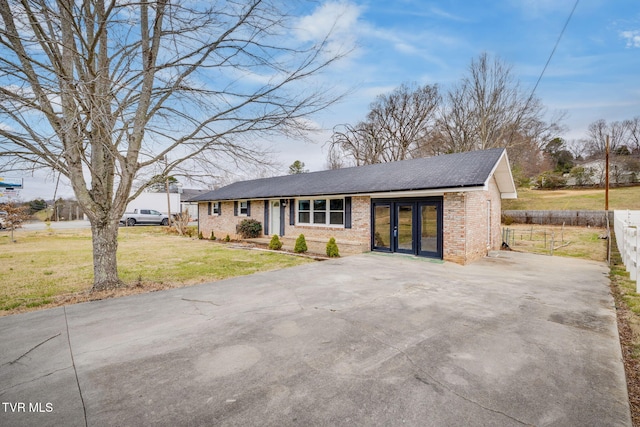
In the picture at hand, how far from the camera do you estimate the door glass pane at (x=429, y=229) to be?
1012 cm

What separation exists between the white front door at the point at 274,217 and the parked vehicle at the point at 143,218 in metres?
19.1

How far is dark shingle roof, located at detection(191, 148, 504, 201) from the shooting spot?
31.9 ft

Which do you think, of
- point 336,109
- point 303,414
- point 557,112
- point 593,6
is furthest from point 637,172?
point 303,414

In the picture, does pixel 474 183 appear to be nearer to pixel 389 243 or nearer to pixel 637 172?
pixel 389 243

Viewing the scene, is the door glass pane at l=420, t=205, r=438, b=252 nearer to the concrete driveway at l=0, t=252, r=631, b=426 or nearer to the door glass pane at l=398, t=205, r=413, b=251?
the door glass pane at l=398, t=205, r=413, b=251

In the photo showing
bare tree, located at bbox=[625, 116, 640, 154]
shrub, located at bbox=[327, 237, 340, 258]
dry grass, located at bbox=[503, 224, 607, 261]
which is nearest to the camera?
shrub, located at bbox=[327, 237, 340, 258]

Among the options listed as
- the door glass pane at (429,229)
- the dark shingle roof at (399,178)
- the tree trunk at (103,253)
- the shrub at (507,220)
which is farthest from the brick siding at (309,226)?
the shrub at (507,220)

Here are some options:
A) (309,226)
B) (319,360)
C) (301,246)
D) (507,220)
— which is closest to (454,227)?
(301,246)

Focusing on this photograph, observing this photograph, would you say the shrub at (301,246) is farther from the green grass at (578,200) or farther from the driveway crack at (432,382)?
the green grass at (578,200)

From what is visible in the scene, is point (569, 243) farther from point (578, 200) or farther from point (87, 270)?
point (87, 270)

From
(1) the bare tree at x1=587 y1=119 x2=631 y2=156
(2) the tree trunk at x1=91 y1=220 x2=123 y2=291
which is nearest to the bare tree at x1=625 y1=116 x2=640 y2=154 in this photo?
(1) the bare tree at x1=587 y1=119 x2=631 y2=156

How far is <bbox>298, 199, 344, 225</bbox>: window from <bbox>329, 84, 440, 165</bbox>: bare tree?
14.8 m

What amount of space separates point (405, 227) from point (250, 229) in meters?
9.62

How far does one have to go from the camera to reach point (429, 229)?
10.3 meters
